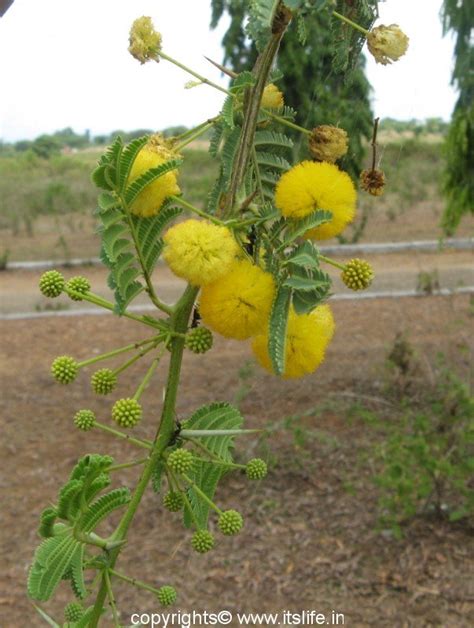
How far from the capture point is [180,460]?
0.59 meters

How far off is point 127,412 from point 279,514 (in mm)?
2616

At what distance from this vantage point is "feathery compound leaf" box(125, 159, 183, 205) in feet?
1.76

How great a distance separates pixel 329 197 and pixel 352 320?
510 cm

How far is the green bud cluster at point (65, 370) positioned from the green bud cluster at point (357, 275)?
227mm

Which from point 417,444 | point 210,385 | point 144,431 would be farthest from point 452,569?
point 210,385

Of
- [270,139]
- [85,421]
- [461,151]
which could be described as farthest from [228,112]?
[461,151]

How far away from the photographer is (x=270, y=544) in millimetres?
2939

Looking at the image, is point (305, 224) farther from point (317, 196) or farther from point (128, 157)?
point (128, 157)

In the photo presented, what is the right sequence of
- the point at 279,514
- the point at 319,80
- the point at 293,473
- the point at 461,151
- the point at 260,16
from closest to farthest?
the point at 260,16 < the point at 319,80 < the point at 279,514 < the point at 293,473 < the point at 461,151

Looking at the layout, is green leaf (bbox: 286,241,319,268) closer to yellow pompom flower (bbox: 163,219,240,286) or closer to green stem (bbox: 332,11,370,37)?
yellow pompom flower (bbox: 163,219,240,286)

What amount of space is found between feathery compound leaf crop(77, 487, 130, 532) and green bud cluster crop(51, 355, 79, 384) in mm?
99

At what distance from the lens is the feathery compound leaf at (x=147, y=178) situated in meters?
0.54

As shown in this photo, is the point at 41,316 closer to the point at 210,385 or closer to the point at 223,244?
the point at 210,385

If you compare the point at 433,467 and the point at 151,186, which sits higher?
the point at 151,186
